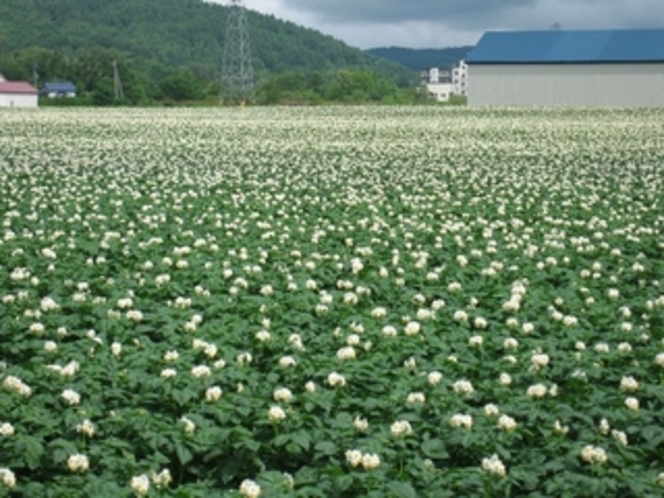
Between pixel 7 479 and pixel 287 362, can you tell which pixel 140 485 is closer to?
pixel 7 479

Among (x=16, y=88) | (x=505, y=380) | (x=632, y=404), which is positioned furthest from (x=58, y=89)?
(x=632, y=404)

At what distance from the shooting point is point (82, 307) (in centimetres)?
686

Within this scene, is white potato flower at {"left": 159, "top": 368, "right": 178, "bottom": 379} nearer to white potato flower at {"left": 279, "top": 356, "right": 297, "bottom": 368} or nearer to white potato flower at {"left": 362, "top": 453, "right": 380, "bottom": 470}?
white potato flower at {"left": 279, "top": 356, "right": 297, "bottom": 368}

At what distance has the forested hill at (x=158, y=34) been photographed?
443 ft

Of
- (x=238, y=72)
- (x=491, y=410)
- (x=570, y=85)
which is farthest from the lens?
(x=238, y=72)

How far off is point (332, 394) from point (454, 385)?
0.70 metres

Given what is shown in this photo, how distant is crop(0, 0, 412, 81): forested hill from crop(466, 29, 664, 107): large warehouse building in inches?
2679

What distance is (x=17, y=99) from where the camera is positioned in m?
82.2

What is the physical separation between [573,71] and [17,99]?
1927 inches

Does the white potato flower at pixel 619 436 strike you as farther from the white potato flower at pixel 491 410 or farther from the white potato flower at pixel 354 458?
the white potato flower at pixel 354 458

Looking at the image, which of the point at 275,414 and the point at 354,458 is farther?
the point at 275,414

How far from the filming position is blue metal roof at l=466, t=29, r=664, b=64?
58.2m

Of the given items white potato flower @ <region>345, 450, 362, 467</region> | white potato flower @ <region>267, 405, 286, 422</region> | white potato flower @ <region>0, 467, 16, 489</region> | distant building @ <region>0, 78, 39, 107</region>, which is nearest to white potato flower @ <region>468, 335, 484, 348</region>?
white potato flower @ <region>267, 405, 286, 422</region>

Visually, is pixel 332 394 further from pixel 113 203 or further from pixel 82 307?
pixel 113 203
